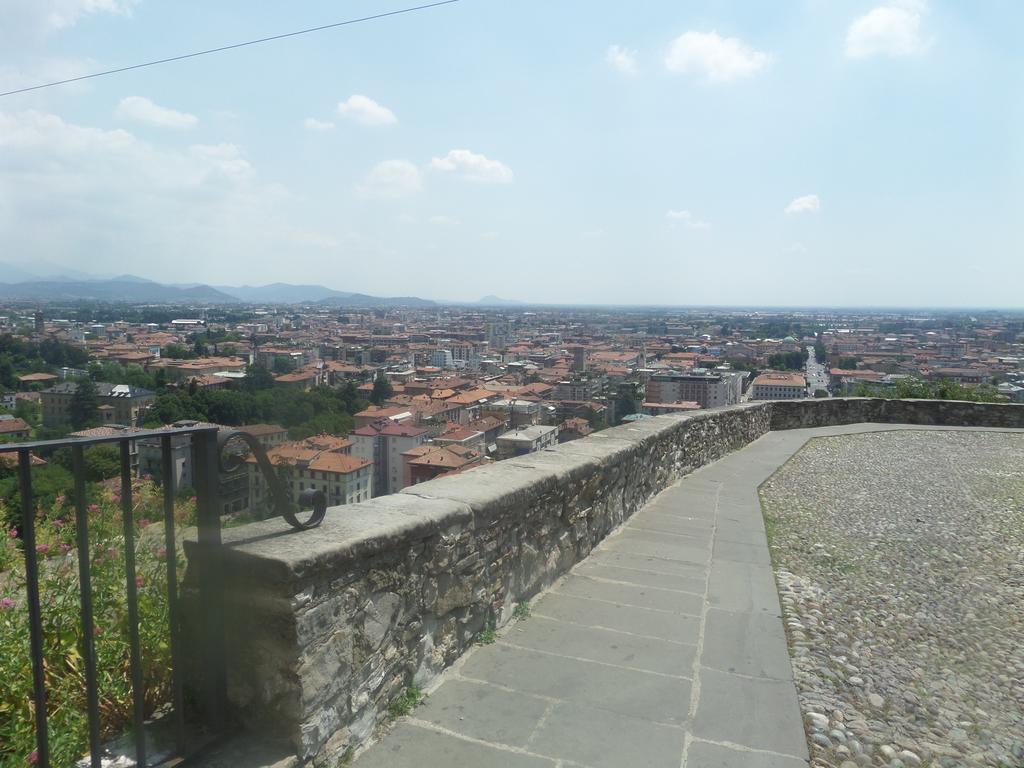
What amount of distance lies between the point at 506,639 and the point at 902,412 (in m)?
13.8

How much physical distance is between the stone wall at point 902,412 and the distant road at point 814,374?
74.5 ft

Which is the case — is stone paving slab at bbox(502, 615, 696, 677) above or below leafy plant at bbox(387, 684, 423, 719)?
below

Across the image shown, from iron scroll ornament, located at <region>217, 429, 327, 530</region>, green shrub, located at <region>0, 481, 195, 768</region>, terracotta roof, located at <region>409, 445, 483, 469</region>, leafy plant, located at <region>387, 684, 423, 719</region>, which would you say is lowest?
terracotta roof, located at <region>409, 445, 483, 469</region>

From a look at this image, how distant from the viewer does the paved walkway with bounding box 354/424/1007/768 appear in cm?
234

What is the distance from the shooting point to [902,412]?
561 inches

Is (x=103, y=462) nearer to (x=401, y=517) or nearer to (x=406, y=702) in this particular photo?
(x=401, y=517)

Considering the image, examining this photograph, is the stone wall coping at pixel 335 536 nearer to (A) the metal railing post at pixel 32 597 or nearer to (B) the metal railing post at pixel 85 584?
(B) the metal railing post at pixel 85 584

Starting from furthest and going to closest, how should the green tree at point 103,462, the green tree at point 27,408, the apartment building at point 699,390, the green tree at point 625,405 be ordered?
the green tree at point 625,405 → the apartment building at point 699,390 → the green tree at point 27,408 → the green tree at point 103,462

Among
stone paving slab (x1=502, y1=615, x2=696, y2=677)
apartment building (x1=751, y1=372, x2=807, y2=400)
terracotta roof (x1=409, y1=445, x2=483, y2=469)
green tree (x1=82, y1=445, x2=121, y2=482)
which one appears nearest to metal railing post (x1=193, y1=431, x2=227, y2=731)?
green tree (x1=82, y1=445, x2=121, y2=482)

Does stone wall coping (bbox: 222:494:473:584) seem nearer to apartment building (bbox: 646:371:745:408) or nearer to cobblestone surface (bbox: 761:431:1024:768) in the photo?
cobblestone surface (bbox: 761:431:1024:768)

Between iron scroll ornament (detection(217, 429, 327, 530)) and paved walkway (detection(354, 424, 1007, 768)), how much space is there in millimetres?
791

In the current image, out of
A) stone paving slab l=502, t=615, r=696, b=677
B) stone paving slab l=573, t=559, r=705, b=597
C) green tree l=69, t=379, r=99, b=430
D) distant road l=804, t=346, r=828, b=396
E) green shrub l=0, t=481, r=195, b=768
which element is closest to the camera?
green shrub l=0, t=481, r=195, b=768

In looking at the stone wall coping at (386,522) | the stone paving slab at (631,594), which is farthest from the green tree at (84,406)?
the stone paving slab at (631,594)

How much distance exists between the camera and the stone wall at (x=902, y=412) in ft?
44.1
